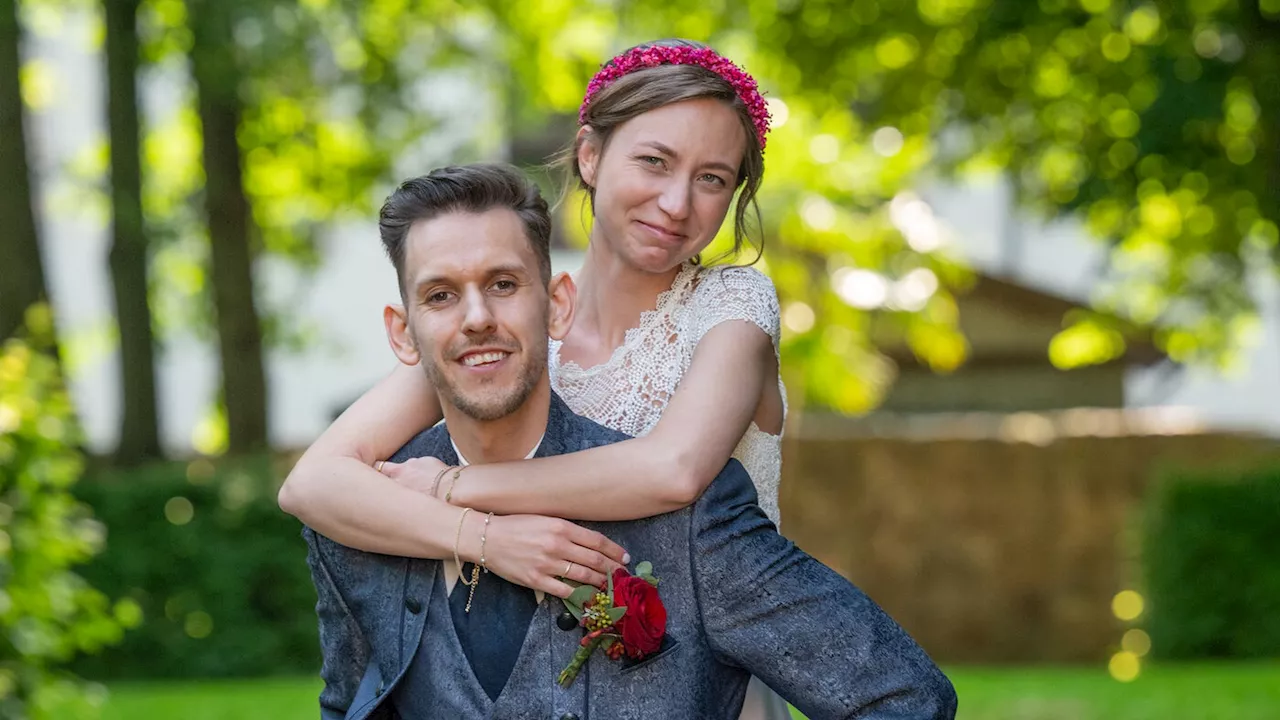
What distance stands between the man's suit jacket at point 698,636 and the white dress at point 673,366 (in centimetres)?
26

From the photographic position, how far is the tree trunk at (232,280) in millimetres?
15695

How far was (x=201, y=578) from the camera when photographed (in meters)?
14.4

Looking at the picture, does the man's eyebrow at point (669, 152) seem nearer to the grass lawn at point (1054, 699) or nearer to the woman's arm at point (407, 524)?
the woman's arm at point (407, 524)

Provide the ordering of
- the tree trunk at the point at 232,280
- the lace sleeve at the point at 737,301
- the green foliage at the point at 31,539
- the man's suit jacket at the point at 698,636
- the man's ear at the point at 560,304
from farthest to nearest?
the tree trunk at the point at 232,280 → the green foliage at the point at 31,539 → the lace sleeve at the point at 737,301 → the man's ear at the point at 560,304 → the man's suit jacket at the point at 698,636

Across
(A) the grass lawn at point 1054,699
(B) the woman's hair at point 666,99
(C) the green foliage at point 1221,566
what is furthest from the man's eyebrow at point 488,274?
(C) the green foliage at point 1221,566

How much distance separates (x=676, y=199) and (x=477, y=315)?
0.73 meters

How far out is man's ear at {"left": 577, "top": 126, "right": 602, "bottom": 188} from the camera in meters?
4.20

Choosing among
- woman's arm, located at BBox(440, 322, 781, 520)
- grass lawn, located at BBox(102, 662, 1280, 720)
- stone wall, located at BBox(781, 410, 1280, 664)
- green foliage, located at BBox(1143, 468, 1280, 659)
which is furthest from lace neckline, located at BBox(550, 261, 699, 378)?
stone wall, located at BBox(781, 410, 1280, 664)

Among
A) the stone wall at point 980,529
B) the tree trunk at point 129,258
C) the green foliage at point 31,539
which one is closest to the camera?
the green foliage at point 31,539

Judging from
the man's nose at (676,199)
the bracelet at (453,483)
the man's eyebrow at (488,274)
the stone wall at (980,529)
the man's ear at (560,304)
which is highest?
the man's nose at (676,199)

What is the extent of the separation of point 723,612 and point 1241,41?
8810 millimetres

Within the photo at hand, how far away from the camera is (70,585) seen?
26.9ft

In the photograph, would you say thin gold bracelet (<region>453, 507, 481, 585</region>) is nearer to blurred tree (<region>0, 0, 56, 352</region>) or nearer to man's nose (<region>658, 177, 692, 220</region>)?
man's nose (<region>658, 177, 692, 220</region>)

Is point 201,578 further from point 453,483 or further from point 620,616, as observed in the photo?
point 620,616
